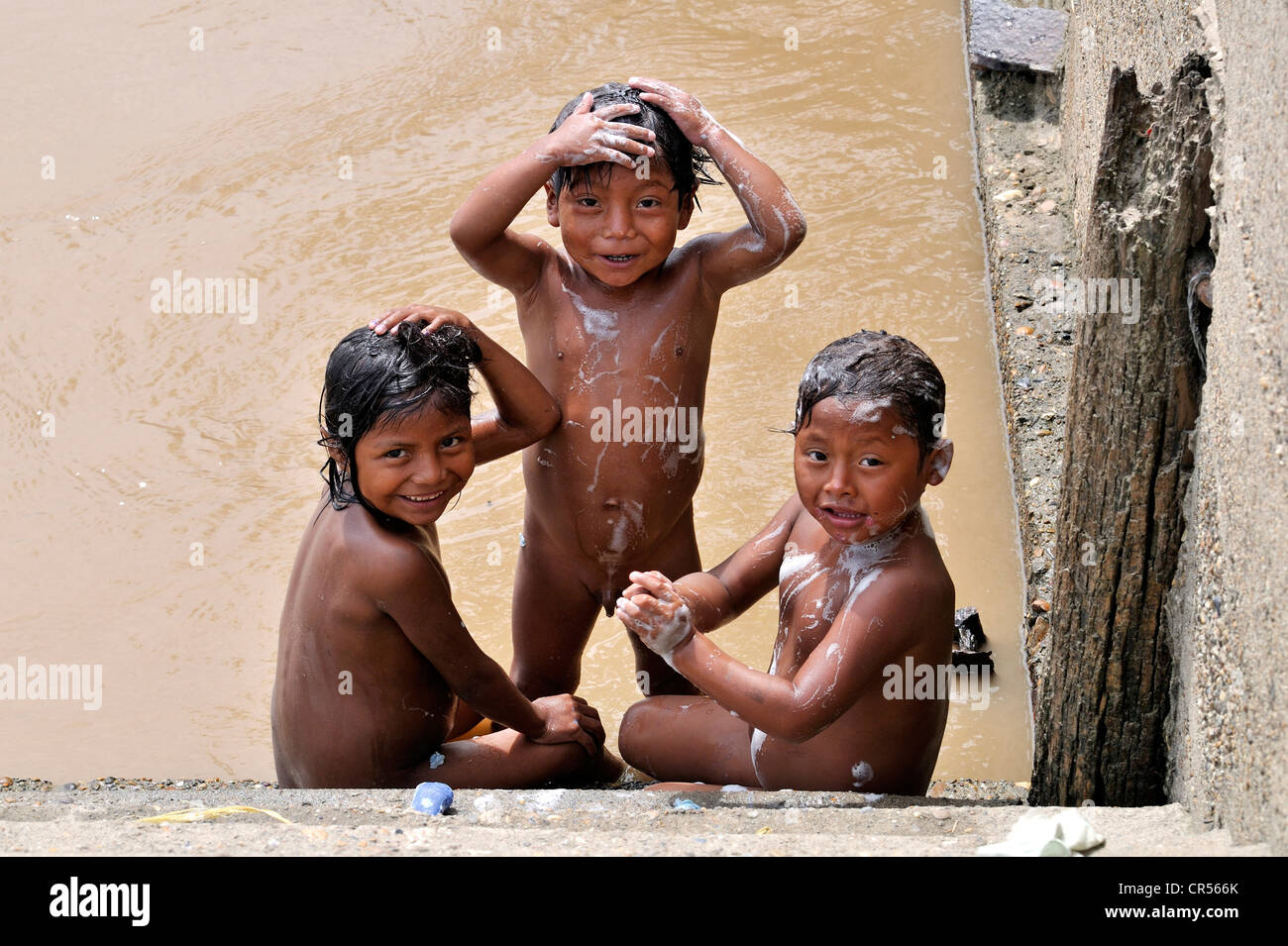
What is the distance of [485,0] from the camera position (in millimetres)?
7312

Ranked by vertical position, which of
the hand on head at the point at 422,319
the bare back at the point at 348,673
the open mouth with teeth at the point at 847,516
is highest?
the hand on head at the point at 422,319

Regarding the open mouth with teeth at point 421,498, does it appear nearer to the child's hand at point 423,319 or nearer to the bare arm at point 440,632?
the bare arm at point 440,632

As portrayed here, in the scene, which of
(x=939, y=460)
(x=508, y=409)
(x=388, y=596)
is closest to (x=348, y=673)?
(x=388, y=596)

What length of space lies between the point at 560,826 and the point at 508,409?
3.82 ft

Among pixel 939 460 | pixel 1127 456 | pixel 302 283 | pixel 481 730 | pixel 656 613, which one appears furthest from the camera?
pixel 302 283

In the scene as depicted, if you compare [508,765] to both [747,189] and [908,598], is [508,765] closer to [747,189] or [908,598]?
[908,598]

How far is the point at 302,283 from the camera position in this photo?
18.4 ft

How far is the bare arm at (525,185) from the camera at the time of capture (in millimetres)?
3025

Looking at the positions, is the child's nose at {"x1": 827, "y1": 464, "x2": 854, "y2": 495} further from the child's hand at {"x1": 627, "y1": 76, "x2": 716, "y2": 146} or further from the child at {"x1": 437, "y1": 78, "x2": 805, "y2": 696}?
the child's hand at {"x1": 627, "y1": 76, "x2": 716, "y2": 146}

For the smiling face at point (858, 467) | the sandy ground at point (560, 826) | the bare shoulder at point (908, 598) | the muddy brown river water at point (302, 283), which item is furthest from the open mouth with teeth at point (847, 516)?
the muddy brown river water at point (302, 283)

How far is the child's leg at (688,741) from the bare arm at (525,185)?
1.13 m

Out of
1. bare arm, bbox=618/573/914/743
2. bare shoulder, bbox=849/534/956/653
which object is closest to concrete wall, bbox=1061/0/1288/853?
bare shoulder, bbox=849/534/956/653
